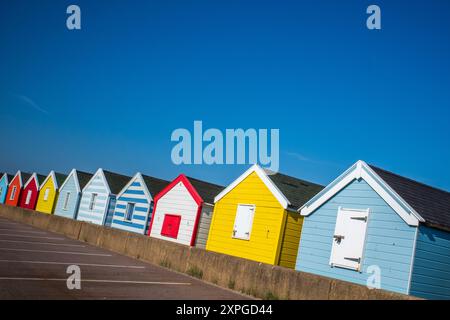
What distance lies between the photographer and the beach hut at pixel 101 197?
30.1m

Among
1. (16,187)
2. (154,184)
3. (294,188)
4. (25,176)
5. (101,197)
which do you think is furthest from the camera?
(16,187)

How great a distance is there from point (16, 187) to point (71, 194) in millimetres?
15426

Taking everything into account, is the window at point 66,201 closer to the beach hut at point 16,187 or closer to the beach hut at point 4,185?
the beach hut at point 16,187

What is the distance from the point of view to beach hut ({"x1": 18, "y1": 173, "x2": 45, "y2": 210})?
42.1 m

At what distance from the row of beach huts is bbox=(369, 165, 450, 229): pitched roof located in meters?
0.05

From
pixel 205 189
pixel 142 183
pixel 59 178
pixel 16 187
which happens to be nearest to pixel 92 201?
pixel 142 183

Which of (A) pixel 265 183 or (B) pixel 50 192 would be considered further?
(B) pixel 50 192

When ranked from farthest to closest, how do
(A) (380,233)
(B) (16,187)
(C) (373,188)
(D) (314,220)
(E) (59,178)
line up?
(B) (16,187) < (E) (59,178) < (D) (314,220) < (C) (373,188) < (A) (380,233)

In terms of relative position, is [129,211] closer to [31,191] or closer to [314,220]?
[314,220]

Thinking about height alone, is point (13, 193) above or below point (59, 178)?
below

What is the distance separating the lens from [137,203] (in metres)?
27.7

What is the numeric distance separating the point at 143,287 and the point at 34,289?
8.67 feet

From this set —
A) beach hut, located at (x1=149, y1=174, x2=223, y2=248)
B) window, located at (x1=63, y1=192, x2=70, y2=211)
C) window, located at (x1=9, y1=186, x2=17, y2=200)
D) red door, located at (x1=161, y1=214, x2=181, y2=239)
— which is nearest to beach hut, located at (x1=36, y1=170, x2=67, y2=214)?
window, located at (x1=63, y1=192, x2=70, y2=211)

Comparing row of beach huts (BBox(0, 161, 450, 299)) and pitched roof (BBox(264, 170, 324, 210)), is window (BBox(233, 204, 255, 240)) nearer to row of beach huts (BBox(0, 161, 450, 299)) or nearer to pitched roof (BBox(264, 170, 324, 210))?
row of beach huts (BBox(0, 161, 450, 299))
